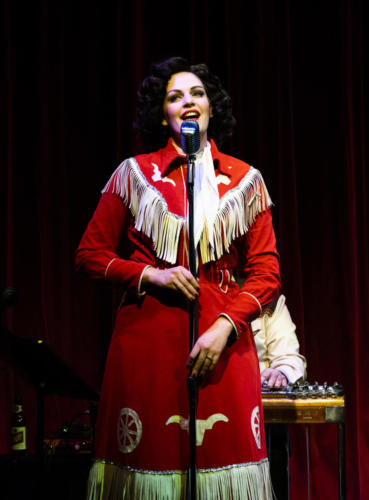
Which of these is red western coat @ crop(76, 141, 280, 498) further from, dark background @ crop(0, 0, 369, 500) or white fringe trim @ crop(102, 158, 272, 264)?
dark background @ crop(0, 0, 369, 500)

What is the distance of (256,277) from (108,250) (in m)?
0.44

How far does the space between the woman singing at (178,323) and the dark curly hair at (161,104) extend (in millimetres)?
150

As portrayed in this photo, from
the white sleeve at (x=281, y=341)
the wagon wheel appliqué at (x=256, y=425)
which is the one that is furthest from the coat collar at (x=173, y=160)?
the white sleeve at (x=281, y=341)

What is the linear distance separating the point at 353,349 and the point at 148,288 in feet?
6.32

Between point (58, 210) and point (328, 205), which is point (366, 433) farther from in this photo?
point (58, 210)

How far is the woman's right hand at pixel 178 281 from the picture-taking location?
1784 millimetres

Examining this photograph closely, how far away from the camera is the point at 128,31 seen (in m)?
3.56

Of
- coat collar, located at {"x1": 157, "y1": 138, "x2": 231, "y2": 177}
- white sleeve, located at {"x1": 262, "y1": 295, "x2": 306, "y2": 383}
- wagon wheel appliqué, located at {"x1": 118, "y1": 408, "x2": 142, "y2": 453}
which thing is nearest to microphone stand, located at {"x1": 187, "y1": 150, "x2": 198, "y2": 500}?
wagon wheel appliqué, located at {"x1": 118, "y1": 408, "x2": 142, "y2": 453}

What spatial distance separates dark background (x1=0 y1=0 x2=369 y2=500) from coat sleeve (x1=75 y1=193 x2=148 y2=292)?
4.63 feet

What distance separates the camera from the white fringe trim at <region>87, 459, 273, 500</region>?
172 cm

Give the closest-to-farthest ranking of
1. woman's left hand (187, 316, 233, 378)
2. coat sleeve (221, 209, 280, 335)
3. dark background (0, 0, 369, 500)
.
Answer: woman's left hand (187, 316, 233, 378) → coat sleeve (221, 209, 280, 335) → dark background (0, 0, 369, 500)

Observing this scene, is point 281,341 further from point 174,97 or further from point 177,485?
point 177,485

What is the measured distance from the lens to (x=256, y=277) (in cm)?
197

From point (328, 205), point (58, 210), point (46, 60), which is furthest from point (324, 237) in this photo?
point (46, 60)
